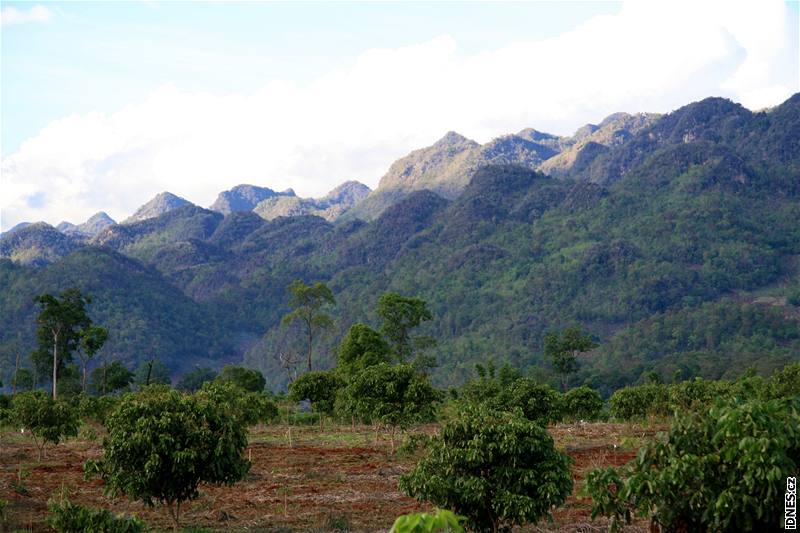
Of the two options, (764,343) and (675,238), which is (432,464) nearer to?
(764,343)

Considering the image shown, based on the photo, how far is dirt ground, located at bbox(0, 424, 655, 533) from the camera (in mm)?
24156

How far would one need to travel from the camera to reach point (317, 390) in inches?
2282

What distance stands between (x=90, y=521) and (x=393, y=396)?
27.6 metres

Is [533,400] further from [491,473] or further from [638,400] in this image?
[491,473]

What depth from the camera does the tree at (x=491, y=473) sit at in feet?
56.7

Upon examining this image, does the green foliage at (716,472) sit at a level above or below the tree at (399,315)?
below

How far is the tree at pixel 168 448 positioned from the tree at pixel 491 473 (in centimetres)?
554

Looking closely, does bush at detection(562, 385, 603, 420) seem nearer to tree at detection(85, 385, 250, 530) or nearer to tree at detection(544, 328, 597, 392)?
tree at detection(544, 328, 597, 392)

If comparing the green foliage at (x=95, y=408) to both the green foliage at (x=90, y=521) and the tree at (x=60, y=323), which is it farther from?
the green foliage at (x=90, y=521)

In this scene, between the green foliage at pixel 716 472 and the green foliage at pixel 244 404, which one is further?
the green foliage at pixel 244 404

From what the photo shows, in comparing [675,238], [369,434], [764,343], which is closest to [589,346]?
[369,434]

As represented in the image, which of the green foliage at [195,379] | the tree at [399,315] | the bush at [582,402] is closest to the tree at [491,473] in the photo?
the bush at [582,402]

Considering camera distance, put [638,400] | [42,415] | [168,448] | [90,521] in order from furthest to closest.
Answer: [638,400]
[42,415]
[168,448]
[90,521]

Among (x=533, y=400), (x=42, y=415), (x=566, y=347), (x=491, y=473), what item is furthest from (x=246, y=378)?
(x=491, y=473)
